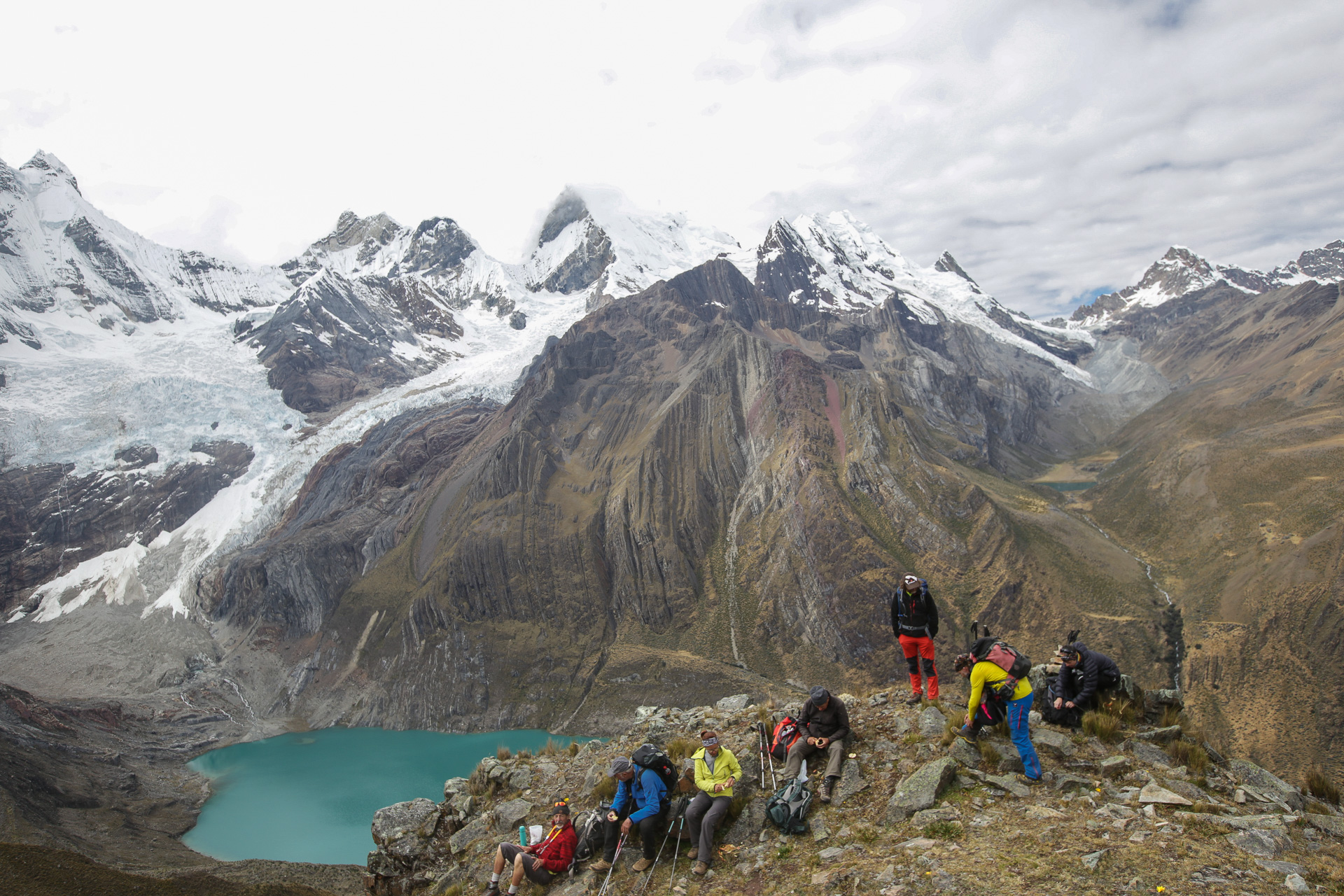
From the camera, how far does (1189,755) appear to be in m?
11.2

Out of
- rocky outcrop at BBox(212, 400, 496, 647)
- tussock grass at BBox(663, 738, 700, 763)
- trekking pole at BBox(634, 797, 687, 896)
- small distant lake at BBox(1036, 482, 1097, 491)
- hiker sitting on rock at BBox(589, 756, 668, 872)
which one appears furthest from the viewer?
small distant lake at BBox(1036, 482, 1097, 491)

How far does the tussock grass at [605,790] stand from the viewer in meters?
15.2

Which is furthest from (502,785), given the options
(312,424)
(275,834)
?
(312,424)

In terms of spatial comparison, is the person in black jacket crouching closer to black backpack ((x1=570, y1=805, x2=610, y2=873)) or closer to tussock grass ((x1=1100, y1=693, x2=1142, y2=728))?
tussock grass ((x1=1100, y1=693, x2=1142, y2=728))

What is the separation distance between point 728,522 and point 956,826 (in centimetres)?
9373

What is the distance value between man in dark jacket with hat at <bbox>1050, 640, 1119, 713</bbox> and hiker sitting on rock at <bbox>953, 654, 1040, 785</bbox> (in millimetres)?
1650

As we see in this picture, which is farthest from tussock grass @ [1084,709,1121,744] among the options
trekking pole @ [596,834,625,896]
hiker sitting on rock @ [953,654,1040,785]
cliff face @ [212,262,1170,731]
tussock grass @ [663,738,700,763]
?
cliff face @ [212,262,1170,731]

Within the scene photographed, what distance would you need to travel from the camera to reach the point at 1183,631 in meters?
74.6

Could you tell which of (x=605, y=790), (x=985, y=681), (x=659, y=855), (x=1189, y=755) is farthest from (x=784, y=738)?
(x=1189, y=755)

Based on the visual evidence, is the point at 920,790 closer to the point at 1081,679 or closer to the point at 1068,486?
the point at 1081,679

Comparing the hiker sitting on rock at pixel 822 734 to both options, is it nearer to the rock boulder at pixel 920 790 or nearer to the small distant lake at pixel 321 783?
the rock boulder at pixel 920 790

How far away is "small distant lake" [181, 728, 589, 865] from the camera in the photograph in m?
56.1

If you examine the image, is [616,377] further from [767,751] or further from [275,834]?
[767,751]

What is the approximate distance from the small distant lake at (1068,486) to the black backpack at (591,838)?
582 feet
